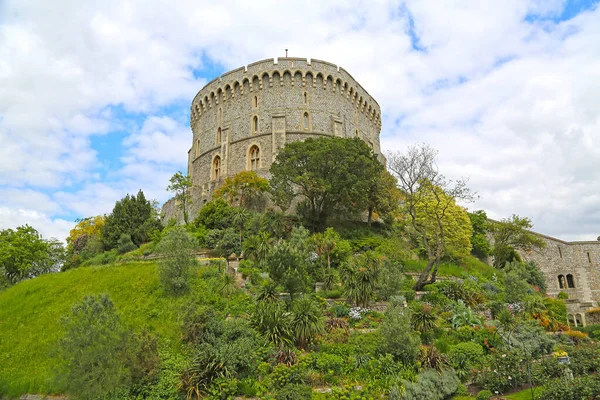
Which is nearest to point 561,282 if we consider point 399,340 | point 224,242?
point 224,242

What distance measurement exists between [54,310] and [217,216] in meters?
13.5

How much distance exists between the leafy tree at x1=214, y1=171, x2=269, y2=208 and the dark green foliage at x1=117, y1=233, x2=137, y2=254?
859cm

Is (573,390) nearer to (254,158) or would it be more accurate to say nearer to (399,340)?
(399,340)

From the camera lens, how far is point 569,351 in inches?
570

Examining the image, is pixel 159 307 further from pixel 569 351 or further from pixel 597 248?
pixel 597 248

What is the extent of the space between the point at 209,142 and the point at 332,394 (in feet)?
118

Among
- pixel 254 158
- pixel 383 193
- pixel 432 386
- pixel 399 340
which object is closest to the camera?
pixel 432 386

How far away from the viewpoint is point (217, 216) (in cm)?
3162

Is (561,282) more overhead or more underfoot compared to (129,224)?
more underfoot

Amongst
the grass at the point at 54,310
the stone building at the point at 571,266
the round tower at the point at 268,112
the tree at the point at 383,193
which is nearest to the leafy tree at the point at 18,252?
the grass at the point at 54,310

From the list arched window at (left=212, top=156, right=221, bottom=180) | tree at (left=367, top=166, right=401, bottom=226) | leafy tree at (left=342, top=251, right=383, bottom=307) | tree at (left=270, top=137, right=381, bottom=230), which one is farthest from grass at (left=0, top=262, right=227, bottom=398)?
arched window at (left=212, top=156, right=221, bottom=180)

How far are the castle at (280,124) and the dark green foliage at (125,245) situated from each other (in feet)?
20.3

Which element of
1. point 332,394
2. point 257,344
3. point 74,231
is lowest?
point 332,394

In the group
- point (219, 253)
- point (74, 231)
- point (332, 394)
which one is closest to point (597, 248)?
point (219, 253)
